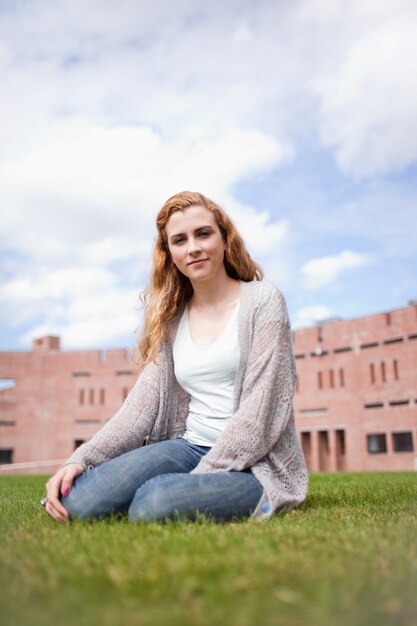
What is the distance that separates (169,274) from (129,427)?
971 millimetres

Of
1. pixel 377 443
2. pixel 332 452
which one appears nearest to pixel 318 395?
pixel 332 452

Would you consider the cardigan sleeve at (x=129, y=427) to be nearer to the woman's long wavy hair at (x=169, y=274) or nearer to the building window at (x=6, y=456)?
the woman's long wavy hair at (x=169, y=274)

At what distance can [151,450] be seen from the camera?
11.0ft

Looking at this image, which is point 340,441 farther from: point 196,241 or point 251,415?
point 251,415

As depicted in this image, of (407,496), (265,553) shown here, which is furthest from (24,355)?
(265,553)

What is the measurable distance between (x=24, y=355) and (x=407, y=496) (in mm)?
32616

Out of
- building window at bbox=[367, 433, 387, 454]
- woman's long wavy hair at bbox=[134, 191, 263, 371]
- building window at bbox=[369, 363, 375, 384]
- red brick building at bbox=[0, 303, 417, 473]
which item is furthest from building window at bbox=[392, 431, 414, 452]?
woman's long wavy hair at bbox=[134, 191, 263, 371]

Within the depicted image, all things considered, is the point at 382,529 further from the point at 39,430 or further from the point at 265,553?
the point at 39,430

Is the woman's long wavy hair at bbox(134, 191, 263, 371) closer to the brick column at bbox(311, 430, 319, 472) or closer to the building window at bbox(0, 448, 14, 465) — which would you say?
the brick column at bbox(311, 430, 319, 472)

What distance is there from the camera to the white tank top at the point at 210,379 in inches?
136

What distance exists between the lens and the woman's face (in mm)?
3557

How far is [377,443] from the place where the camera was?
92.5ft

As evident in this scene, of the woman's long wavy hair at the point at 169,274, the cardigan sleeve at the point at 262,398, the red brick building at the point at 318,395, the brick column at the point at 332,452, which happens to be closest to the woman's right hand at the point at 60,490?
the cardigan sleeve at the point at 262,398

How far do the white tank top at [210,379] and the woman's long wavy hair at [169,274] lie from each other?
260 millimetres
